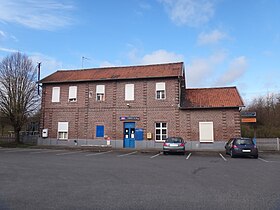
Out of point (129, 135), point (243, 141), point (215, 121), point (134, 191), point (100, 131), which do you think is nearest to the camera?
point (134, 191)

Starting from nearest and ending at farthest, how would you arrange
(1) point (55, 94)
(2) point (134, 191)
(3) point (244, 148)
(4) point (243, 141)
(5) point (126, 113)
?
(2) point (134, 191)
(3) point (244, 148)
(4) point (243, 141)
(5) point (126, 113)
(1) point (55, 94)

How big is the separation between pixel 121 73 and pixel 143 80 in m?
3.02

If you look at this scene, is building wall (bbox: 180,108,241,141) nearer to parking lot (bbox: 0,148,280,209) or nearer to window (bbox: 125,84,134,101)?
window (bbox: 125,84,134,101)

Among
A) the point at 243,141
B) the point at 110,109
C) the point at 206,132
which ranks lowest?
the point at 243,141

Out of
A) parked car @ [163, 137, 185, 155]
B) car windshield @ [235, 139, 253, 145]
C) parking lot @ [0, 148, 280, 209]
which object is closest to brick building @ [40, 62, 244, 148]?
parked car @ [163, 137, 185, 155]

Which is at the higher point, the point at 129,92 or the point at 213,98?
the point at 129,92

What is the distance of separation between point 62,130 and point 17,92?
6.53 meters

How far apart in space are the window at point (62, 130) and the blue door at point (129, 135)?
6545 millimetres

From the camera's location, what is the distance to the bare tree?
93.4ft

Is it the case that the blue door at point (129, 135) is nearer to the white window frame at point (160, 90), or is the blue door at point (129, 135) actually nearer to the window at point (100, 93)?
the white window frame at point (160, 90)

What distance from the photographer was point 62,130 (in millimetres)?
28375

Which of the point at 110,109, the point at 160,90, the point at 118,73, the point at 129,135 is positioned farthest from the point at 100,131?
the point at 160,90

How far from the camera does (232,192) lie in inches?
280

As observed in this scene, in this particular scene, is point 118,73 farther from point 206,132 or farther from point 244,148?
point 244,148
